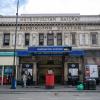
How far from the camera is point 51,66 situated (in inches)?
1535

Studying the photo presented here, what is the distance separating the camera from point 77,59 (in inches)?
1484

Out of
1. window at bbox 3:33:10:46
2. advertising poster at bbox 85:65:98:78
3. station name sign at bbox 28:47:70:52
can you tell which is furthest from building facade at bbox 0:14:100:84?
station name sign at bbox 28:47:70:52

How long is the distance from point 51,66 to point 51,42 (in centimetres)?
352

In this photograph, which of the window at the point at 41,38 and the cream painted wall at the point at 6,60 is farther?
the window at the point at 41,38

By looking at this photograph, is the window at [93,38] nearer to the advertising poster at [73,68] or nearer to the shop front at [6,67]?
the advertising poster at [73,68]

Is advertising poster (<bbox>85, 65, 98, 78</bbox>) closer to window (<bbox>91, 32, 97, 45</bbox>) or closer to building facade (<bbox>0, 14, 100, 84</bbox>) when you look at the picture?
building facade (<bbox>0, 14, 100, 84</bbox>)

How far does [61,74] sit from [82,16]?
898 centimetres

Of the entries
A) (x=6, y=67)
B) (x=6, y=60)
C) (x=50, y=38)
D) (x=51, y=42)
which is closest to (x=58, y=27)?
(x=50, y=38)

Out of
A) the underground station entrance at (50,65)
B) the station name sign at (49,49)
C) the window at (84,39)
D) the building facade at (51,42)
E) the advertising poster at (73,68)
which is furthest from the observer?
the underground station entrance at (50,65)

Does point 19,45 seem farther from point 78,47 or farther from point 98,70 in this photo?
point 98,70

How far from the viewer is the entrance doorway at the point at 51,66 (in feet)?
127

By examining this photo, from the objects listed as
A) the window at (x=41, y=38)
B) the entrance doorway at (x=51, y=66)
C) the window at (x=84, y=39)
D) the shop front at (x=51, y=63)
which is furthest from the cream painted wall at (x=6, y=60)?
the window at (x=84, y=39)

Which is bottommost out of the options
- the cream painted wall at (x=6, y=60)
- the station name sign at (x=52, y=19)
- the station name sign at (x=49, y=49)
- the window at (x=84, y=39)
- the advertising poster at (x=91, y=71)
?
the advertising poster at (x=91, y=71)

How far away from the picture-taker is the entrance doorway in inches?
1521
